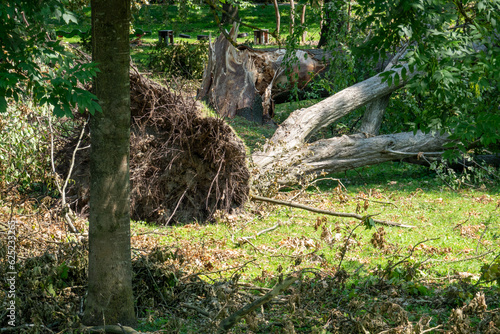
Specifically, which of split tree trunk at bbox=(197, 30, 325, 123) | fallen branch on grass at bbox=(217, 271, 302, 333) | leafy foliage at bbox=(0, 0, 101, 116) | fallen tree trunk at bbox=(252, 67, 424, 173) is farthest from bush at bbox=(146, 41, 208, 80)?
fallen branch on grass at bbox=(217, 271, 302, 333)

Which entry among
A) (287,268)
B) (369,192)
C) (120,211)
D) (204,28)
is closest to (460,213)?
(369,192)

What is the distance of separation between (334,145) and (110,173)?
6609 millimetres

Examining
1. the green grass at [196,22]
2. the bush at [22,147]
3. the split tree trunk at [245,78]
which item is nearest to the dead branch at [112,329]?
the bush at [22,147]

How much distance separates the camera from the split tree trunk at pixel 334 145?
8.78 metres

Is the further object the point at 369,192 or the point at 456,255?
the point at 369,192

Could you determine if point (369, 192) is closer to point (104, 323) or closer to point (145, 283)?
point (145, 283)

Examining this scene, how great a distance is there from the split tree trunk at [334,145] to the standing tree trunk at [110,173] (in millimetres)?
5141

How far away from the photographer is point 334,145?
942 centimetres

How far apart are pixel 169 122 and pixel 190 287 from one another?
11.3ft

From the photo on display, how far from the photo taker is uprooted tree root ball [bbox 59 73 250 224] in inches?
286

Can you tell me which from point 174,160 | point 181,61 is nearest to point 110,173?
point 174,160

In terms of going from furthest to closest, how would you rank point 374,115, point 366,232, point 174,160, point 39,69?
point 374,115
point 174,160
point 366,232
point 39,69

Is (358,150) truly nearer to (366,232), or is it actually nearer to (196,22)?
(366,232)

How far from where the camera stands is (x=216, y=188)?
24.0ft
